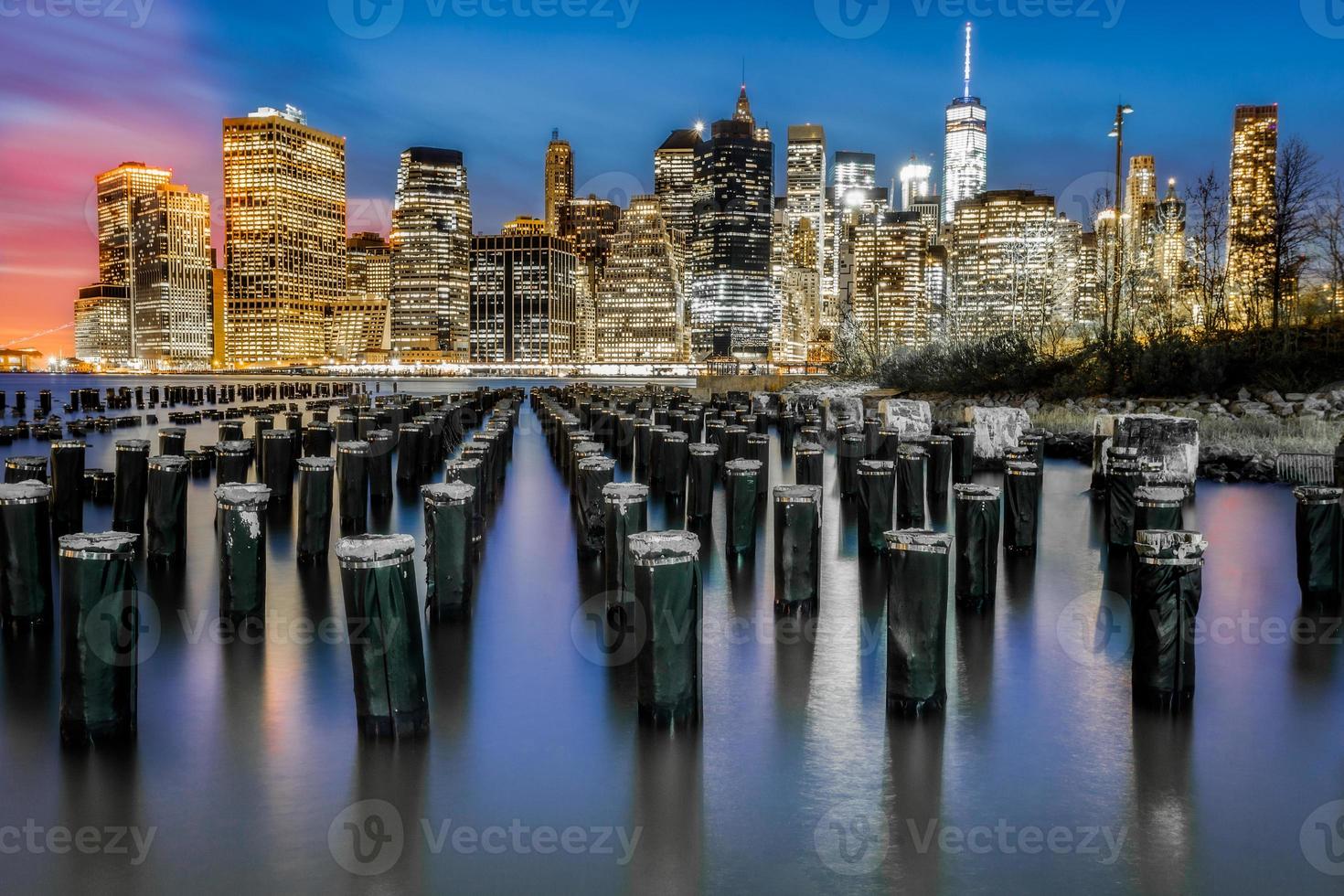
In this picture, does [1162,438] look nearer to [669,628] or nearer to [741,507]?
[741,507]

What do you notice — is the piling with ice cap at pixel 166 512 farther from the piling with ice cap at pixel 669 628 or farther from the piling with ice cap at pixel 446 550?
the piling with ice cap at pixel 669 628

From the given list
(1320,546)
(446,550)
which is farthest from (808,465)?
(446,550)

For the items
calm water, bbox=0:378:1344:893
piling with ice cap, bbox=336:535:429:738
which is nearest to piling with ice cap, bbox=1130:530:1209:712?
A: calm water, bbox=0:378:1344:893

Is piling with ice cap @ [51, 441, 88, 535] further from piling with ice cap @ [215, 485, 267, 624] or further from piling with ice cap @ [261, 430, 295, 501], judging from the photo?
piling with ice cap @ [215, 485, 267, 624]

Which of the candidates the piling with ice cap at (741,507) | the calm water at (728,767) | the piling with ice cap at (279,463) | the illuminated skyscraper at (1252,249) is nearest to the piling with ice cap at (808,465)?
the piling with ice cap at (741,507)

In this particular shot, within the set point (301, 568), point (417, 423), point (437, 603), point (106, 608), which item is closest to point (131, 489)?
point (301, 568)
